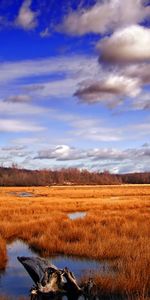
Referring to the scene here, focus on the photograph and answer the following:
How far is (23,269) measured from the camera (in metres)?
12.6

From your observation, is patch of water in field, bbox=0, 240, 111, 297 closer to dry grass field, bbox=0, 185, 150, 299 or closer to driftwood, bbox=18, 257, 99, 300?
dry grass field, bbox=0, 185, 150, 299

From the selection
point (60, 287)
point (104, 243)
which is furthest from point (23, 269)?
point (60, 287)

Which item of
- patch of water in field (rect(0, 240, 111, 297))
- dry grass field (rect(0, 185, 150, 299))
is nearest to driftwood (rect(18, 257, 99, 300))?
dry grass field (rect(0, 185, 150, 299))

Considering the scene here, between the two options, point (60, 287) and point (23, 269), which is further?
point (23, 269)

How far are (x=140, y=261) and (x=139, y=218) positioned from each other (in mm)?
13361

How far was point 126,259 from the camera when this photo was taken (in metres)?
12.9

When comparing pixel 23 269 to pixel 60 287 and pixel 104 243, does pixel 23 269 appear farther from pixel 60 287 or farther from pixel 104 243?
pixel 60 287

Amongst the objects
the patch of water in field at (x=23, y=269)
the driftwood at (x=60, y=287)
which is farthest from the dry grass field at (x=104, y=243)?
the driftwood at (x=60, y=287)

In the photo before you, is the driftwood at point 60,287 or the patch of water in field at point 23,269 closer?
the driftwood at point 60,287

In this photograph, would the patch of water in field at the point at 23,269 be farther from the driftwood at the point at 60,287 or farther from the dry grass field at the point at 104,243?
the driftwood at the point at 60,287

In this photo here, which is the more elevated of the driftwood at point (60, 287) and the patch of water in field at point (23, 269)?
the driftwood at point (60, 287)

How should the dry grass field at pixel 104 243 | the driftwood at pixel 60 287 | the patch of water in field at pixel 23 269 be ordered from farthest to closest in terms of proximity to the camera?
the patch of water in field at pixel 23 269
the dry grass field at pixel 104 243
the driftwood at pixel 60 287

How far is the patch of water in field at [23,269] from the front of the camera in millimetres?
10493

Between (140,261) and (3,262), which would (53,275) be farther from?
(3,262)
